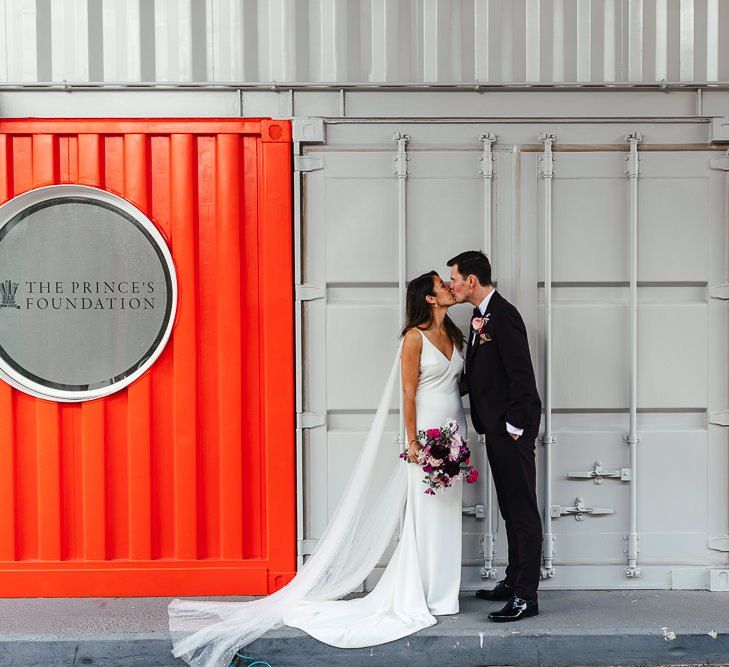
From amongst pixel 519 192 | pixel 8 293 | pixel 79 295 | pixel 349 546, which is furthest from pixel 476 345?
pixel 8 293

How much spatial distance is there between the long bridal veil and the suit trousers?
1.88 ft

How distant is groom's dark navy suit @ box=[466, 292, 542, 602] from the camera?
4.04 metres

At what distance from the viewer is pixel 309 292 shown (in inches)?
177

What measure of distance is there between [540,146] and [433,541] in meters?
2.35

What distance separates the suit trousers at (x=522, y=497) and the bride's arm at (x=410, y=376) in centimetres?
42

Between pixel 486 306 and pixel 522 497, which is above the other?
pixel 486 306

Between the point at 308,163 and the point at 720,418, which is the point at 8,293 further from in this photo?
the point at 720,418

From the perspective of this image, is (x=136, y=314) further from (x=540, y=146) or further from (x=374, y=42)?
(x=540, y=146)

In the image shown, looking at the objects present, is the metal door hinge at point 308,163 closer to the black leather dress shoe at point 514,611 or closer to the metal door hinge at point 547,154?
the metal door hinge at point 547,154

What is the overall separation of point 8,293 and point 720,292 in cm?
419

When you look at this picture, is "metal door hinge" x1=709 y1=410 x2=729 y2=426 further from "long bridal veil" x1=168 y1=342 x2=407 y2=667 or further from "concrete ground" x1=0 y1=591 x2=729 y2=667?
"long bridal veil" x1=168 y1=342 x2=407 y2=667

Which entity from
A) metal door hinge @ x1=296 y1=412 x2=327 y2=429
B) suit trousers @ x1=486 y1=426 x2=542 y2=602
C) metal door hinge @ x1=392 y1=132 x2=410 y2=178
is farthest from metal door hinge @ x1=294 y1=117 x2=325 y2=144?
suit trousers @ x1=486 y1=426 x2=542 y2=602

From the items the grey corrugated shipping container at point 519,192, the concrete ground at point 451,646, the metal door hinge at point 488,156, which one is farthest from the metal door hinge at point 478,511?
the metal door hinge at point 488,156

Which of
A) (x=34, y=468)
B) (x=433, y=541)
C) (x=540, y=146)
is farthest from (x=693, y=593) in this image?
(x=34, y=468)
